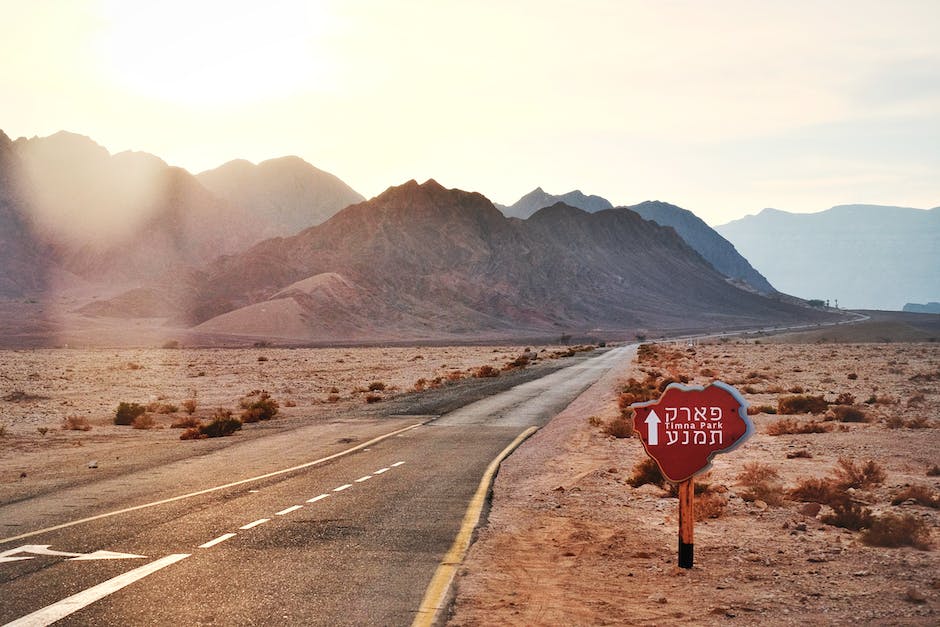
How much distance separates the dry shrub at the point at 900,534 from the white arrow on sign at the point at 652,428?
10.7ft

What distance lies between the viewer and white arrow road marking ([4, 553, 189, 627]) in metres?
7.21

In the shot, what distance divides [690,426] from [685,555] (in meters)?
1.45

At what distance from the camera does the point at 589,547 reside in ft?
34.5

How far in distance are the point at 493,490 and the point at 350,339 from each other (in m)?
127

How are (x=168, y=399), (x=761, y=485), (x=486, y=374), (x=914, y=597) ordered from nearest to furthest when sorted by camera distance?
(x=914, y=597) < (x=761, y=485) < (x=168, y=399) < (x=486, y=374)

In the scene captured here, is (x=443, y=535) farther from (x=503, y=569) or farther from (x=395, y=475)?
(x=395, y=475)

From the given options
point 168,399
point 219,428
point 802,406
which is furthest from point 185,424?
point 802,406

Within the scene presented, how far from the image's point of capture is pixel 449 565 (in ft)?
31.0

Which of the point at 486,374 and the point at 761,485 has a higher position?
the point at 761,485

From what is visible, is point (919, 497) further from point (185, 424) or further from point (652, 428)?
point (185, 424)

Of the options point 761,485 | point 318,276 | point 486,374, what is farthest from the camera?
point 318,276

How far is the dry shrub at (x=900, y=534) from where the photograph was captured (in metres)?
10.0

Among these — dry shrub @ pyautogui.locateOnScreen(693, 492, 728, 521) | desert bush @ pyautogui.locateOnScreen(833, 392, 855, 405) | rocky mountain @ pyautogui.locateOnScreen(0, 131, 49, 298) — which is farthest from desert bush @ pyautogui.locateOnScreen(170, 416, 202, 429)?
rocky mountain @ pyautogui.locateOnScreen(0, 131, 49, 298)

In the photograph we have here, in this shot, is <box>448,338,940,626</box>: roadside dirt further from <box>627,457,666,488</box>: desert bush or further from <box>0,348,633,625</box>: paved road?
<box>0,348,633,625</box>: paved road
